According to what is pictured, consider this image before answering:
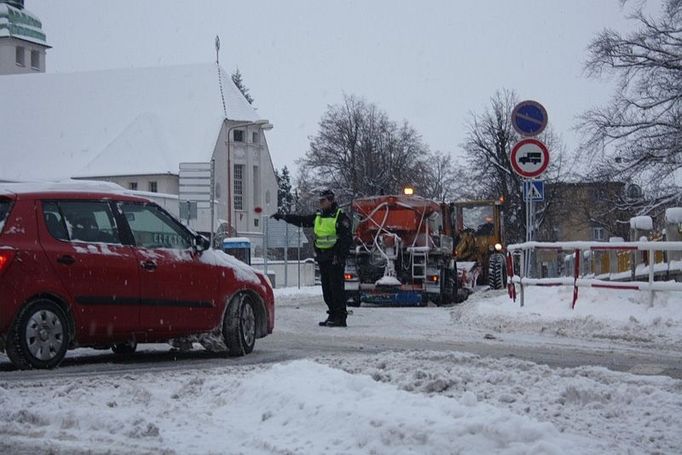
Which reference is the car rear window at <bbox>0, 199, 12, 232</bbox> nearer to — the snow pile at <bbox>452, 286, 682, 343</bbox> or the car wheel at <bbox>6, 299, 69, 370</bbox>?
the car wheel at <bbox>6, 299, 69, 370</bbox>

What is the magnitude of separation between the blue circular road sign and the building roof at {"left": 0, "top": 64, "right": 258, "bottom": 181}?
60.2 metres

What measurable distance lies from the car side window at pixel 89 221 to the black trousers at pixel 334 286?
5.52 m

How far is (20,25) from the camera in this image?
94.6m

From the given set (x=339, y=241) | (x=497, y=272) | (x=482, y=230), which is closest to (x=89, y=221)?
(x=339, y=241)

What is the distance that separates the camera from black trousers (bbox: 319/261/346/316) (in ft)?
50.1

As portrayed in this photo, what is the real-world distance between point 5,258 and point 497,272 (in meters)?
24.2

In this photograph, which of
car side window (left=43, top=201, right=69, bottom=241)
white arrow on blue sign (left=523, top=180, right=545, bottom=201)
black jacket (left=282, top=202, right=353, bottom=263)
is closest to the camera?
car side window (left=43, top=201, right=69, bottom=241)

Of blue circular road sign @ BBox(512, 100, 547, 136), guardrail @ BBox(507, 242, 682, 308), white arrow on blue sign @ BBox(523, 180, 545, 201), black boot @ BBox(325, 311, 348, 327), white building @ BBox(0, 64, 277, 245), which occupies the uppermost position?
white building @ BBox(0, 64, 277, 245)

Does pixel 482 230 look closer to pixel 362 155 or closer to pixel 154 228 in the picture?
pixel 154 228

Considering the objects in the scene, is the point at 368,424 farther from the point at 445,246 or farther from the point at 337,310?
the point at 445,246

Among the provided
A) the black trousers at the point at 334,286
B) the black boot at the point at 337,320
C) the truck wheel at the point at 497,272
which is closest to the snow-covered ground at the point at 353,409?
the black trousers at the point at 334,286

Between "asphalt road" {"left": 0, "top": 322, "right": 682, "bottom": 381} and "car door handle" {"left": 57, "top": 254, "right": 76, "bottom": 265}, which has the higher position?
"car door handle" {"left": 57, "top": 254, "right": 76, "bottom": 265}

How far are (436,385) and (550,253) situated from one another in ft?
38.1

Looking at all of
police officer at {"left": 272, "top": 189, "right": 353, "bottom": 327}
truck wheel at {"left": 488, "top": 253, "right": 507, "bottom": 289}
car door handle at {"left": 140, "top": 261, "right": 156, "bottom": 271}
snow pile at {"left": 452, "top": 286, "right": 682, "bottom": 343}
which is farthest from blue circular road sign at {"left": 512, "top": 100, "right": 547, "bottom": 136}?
truck wheel at {"left": 488, "top": 253, "right": 507, "bottom": 289}
